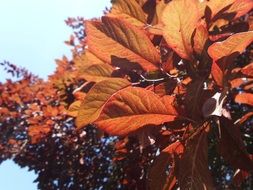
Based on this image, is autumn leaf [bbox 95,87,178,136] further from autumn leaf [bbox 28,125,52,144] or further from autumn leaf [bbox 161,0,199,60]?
autumn leaf [bbox 28,125,52,144]

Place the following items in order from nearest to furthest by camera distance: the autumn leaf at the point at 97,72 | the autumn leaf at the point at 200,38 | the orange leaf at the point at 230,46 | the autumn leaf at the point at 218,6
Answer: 1. the orange leaf at the point at 230,46
2. the autumn leaf at the point at 200,38
3. the autumn leaf at the point at 218,6
4. the autumn leaf at the point at 97,72

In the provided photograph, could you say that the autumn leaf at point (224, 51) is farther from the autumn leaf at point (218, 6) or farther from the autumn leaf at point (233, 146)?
the autumn leaf at point (218, 6)

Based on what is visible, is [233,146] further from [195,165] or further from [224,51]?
[224,51]

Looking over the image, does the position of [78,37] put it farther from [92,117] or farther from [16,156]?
[92,117]

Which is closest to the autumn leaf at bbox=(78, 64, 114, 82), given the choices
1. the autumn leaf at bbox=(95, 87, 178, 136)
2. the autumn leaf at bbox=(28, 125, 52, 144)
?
the autumn leaf at bbox=(95, 87, 178, 136)

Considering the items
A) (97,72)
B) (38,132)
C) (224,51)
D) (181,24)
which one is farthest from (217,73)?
(38,132)

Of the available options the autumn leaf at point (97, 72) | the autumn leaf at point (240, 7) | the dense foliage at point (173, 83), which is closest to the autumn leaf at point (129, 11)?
the dense foliage at point (173, 83)
